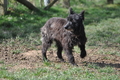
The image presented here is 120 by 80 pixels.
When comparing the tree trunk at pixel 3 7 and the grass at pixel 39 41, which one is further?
the tree trunk at pixel 3 7

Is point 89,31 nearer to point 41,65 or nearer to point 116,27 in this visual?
point 116,27

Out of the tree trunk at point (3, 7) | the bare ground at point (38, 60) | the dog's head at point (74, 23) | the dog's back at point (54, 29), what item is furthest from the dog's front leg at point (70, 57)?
the tree trunk at point (3, 7)

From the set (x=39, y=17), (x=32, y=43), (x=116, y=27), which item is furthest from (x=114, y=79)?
(x=39, y=17)

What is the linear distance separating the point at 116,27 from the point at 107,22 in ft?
4.16

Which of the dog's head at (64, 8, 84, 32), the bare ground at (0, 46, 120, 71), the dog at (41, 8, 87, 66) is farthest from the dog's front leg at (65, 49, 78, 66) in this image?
the dog's head at (64, 8, 84, 32)

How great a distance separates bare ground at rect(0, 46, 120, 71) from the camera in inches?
286

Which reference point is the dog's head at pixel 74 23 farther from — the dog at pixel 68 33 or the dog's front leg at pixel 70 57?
the dog's front leg at pixel 70 57

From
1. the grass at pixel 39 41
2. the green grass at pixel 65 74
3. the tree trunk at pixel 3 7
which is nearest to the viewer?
the green grass at pixel 65 74

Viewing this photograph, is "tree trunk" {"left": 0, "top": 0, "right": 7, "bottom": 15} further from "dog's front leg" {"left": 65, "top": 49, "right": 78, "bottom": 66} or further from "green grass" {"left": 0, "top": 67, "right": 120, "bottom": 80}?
"green grass" {"left": 0, "top": 67, "right": 120, "bottom": 80}

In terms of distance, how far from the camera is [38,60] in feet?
26.5

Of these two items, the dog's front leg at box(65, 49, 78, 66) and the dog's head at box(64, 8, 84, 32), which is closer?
the dog's head at box(64, 8, 84, 32)

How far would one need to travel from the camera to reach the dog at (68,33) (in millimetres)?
7032

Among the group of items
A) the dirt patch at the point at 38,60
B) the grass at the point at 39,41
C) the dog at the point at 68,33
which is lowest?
the dirt patch at the point at 38,60

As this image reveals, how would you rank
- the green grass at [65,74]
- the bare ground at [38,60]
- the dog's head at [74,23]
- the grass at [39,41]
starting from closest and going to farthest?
the green grass at [65,74] < the grass at [39,41] < the dog's head at [74,23] < the bare ground at [38,60]
